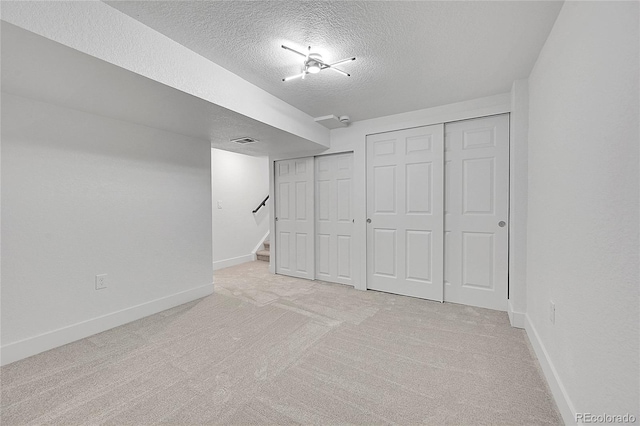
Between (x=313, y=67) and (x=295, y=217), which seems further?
(x=295, y=217)

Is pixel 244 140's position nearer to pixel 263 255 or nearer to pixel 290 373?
pixel 290 373

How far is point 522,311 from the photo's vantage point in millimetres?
2512

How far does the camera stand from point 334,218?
13.2ft

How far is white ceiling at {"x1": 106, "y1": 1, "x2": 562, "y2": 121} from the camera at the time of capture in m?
1.57

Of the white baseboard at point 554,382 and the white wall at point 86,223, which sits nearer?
the white baseboard at point 554,382

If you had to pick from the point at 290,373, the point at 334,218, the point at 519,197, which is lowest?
the point at 290,373

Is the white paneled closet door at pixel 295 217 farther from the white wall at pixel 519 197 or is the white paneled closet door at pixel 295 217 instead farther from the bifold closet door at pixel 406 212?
the white wall at pixel 519 197

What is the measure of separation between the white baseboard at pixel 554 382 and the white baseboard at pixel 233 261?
4.52 metres

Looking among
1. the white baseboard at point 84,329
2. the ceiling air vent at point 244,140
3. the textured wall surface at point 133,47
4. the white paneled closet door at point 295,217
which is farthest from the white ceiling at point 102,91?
the white baseboard at point 84,329

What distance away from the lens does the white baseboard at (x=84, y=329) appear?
1994 millimetres

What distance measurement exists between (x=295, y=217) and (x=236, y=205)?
5.63 ft

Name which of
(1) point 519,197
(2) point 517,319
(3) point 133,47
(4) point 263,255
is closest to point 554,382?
(2) point 517,319

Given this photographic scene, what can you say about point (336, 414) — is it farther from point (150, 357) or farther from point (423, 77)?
point (423, 77)

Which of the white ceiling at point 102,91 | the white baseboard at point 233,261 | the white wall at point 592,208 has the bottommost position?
the white baseboard at point 233,261
